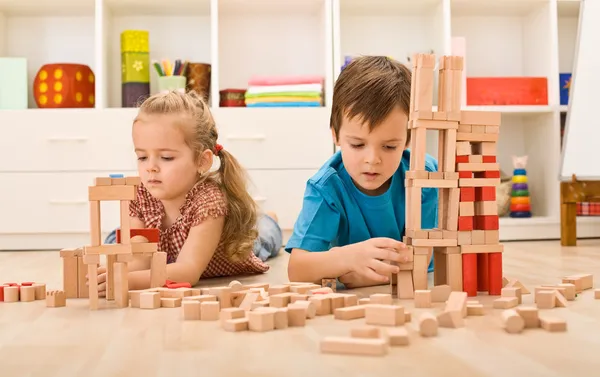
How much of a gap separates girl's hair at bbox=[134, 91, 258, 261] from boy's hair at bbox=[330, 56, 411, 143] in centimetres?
34

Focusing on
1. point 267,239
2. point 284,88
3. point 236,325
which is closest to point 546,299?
point 236,325

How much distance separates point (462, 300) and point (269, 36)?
2297 millimetres

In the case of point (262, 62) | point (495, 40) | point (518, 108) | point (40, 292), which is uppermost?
point (495, 40)

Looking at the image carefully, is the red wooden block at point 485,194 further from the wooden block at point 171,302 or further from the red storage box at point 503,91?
the red storage box at point 503,91

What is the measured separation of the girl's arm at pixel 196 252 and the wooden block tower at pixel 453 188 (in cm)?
45

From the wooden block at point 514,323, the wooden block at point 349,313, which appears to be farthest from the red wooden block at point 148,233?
the wooden block at point 514,323

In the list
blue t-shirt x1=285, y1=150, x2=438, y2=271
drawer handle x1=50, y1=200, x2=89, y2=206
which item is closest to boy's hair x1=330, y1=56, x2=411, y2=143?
blue t-shirt x1=285, y1=150, x2=438, y2=271

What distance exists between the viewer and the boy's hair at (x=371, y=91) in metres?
1.43

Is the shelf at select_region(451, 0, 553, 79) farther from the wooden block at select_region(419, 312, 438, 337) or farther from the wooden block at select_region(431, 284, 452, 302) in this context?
the wooden block at select_region(419, 312, 438, 337)

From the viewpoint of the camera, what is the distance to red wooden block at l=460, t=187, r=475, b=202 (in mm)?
1259

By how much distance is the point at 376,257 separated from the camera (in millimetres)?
1285

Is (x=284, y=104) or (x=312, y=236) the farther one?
(x=284, y=104)

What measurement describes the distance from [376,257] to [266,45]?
2.04 metres

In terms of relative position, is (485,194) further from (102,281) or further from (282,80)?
(282,80)
